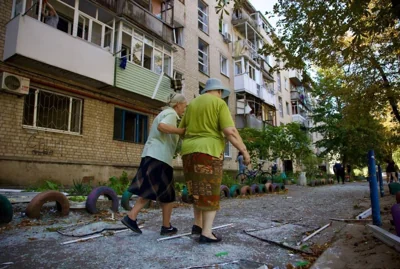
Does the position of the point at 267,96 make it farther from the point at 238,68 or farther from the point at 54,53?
the point at 54,53

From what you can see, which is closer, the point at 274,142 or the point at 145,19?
the point at 145,19

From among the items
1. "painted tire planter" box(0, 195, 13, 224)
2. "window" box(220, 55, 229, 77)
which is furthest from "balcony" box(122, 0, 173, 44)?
"painted tire planter" box(0, 195, 13, 224)

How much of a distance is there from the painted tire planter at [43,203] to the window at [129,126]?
806cm

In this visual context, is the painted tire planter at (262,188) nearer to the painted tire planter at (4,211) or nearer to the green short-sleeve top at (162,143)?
the green short-sleeve top at (162,143)

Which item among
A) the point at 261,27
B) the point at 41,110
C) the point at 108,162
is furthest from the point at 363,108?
the point at 261,27

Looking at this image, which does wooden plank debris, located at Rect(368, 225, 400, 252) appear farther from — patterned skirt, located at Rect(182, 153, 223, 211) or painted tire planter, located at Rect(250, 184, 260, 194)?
painted tire planter, located at Rect(250, 184, 260, 194)

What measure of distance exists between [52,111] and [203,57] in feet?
40.5

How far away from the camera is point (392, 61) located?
9.89m

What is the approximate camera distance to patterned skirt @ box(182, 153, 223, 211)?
296 cm

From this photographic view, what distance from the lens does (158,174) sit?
131 inches

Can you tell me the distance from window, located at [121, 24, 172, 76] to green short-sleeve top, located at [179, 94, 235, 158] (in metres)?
9.94

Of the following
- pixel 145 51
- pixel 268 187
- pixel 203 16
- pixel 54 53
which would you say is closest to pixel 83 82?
pixel 54 53

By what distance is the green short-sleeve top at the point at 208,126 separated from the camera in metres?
3.03

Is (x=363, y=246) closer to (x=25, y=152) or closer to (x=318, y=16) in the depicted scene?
(x=318, y=16)
